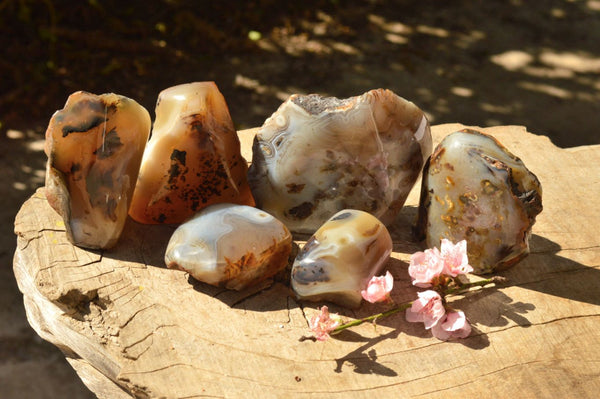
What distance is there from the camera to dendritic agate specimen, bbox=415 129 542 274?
1.67 metres

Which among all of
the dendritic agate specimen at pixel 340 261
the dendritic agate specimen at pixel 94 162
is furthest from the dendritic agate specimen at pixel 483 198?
the dendritic agate specimen at pixel 94 162

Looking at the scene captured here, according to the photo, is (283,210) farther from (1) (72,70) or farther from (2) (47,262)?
(1) (72,70)

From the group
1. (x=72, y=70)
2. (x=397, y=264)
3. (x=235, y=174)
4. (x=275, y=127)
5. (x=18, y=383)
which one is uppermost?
(x=275, y=127)

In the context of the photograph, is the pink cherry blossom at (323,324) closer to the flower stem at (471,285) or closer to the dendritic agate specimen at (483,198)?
the flower stem at (471,285)

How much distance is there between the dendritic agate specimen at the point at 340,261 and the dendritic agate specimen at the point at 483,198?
0.17m

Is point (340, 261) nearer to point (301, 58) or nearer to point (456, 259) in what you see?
point (456, 259)

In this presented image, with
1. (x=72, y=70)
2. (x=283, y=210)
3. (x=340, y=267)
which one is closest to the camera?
(x=340, y=267)

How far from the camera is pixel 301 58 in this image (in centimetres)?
379

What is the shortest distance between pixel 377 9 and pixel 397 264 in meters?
2.62

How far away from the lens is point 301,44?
388 cm

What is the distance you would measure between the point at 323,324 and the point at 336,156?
426 millimetres

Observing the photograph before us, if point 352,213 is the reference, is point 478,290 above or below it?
below

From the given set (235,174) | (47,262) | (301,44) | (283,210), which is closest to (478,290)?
(283,210)

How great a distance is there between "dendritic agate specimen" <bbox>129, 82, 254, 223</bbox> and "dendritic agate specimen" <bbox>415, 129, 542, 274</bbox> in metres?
0.47
